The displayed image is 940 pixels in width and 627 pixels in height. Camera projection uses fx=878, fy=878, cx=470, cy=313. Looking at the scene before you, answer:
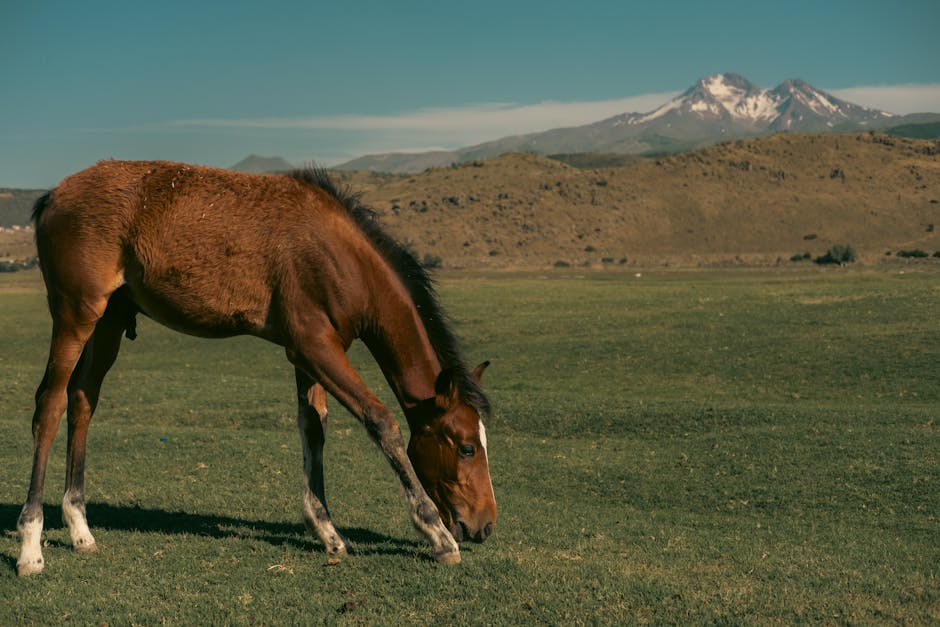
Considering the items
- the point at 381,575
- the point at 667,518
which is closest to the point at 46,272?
the point at 381,575

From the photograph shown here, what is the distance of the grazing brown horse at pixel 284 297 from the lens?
6.60 meters

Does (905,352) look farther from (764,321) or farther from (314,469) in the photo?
(314,469)

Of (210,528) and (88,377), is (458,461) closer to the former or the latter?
(210,528)

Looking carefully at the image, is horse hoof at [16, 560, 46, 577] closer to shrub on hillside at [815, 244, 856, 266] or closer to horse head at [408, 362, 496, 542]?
horse head at [408, 362, 496, 542]

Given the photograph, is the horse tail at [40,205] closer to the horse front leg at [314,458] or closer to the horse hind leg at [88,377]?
the horse hind leg at [88,377]

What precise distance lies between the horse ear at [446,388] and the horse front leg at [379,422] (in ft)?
1.28

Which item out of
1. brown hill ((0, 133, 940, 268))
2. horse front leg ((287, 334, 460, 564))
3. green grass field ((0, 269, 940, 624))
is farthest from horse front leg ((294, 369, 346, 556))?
brown hill ((0, 133, 940, 268))

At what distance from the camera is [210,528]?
26.3 feet

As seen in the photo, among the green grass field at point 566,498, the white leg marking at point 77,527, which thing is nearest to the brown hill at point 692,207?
the green grass field at point 566,498

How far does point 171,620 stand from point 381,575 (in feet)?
4.84

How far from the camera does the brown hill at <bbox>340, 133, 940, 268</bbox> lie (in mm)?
83562

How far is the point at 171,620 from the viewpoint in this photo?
5.64 metres

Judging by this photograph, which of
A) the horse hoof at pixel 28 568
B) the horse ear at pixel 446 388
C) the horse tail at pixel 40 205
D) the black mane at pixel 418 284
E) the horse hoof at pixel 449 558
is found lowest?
the horse hoof at pixel 28 568

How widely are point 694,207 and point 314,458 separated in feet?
298
